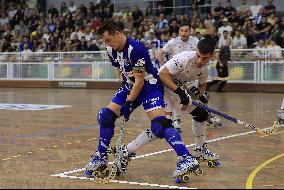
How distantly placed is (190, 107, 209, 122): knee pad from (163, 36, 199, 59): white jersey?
4.24 m

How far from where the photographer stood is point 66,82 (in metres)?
31.4

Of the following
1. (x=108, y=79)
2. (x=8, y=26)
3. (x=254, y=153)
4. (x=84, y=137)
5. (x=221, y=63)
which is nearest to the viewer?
(x=254, y=153)

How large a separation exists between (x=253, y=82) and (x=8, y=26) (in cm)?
1822

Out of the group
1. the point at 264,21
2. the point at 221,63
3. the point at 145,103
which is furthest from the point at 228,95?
the point at 145,103

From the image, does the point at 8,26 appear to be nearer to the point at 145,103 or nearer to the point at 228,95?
the point at 228,95

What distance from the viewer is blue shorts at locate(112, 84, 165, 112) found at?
828 cm

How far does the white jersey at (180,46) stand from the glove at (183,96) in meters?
4.95

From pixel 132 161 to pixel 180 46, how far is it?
4.58 m

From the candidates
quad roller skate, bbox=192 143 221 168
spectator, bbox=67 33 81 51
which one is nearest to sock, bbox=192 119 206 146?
quad roller skate, bbox=192 143 221 168

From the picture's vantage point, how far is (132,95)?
8141 millimetres

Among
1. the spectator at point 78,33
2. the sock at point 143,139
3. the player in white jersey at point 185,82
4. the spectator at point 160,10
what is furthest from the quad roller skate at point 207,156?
the spectator at point 78,33

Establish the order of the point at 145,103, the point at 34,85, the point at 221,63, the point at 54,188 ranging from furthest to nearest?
the point at 34,85, the point at 221,63, the point at 145,103, the point at 54,188

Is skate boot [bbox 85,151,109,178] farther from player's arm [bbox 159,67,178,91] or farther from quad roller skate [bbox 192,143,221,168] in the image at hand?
quad roller skate [bbox 192,143,221,168]

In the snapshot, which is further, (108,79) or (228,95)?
(108,79)
